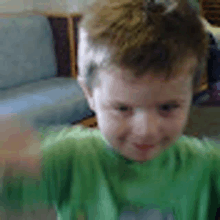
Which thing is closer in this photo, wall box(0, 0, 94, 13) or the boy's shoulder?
the boy's shoulder

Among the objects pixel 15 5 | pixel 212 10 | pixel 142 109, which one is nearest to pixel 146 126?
pixel 142 109

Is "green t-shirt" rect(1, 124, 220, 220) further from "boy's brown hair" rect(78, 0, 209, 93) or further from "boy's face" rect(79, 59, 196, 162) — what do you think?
→ "boy's brown hair" rect(78, 0, 209, 93)

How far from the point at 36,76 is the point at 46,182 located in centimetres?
224

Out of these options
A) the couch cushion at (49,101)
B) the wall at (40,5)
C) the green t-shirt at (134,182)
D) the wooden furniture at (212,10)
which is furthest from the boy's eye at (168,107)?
the wooden furniture at (212,10)

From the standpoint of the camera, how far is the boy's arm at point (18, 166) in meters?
0.51

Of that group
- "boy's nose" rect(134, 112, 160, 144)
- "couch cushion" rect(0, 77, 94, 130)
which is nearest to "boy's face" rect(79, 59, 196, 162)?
"boy's nose" rect(134, 112, 160, 144)

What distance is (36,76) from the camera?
8.95 ft

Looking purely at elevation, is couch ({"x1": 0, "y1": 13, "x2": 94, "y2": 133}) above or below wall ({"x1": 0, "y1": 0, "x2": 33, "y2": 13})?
below

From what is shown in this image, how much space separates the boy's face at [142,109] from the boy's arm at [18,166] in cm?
13

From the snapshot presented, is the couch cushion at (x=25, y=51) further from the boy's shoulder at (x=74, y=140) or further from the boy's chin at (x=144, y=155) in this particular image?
the boy's chin at (x=144, y=155)

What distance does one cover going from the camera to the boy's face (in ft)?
1.67

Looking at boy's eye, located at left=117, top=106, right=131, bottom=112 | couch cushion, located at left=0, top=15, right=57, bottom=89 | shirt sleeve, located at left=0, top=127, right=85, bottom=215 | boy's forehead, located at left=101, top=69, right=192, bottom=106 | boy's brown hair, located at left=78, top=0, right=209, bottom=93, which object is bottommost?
couch cushion, located at left=0, top=15, right=57, bottom=89

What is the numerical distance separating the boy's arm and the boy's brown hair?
0.17 meters

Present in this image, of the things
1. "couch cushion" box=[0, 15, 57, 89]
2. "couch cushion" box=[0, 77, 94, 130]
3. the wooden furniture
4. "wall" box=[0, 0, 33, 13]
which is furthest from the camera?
the wooden furniture
